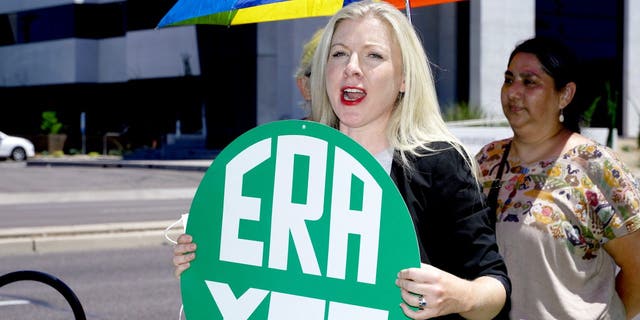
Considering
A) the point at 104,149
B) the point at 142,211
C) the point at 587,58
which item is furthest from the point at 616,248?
the point at 104,149

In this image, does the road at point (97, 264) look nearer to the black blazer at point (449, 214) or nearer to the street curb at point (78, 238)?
the street curb at point (78, 238)

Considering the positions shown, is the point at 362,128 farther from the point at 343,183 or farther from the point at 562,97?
the point at 562,97

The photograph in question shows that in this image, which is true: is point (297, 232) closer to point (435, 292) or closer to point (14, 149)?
point (435, 292)

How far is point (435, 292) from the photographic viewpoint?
5.93 ft

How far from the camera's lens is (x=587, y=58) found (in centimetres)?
3800

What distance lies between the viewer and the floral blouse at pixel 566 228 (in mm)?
2801

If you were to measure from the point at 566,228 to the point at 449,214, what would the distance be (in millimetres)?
1024

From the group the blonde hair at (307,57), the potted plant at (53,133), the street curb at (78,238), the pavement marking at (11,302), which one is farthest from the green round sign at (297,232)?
the potted plant at (53,133)

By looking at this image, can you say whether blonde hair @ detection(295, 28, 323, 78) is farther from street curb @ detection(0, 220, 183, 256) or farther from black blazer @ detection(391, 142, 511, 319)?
street curb @ detection(0, 220, 183, 256)

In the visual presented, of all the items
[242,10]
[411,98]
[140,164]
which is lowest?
→ [140,164]

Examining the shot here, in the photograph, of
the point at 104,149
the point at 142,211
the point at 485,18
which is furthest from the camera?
the point at 104,149

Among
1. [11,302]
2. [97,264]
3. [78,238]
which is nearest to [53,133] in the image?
[78,238]

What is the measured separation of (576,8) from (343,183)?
38.4m

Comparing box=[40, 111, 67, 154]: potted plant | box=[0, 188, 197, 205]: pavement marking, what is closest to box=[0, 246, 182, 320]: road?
box=[0, 188, 197, 205]: pavement marking
